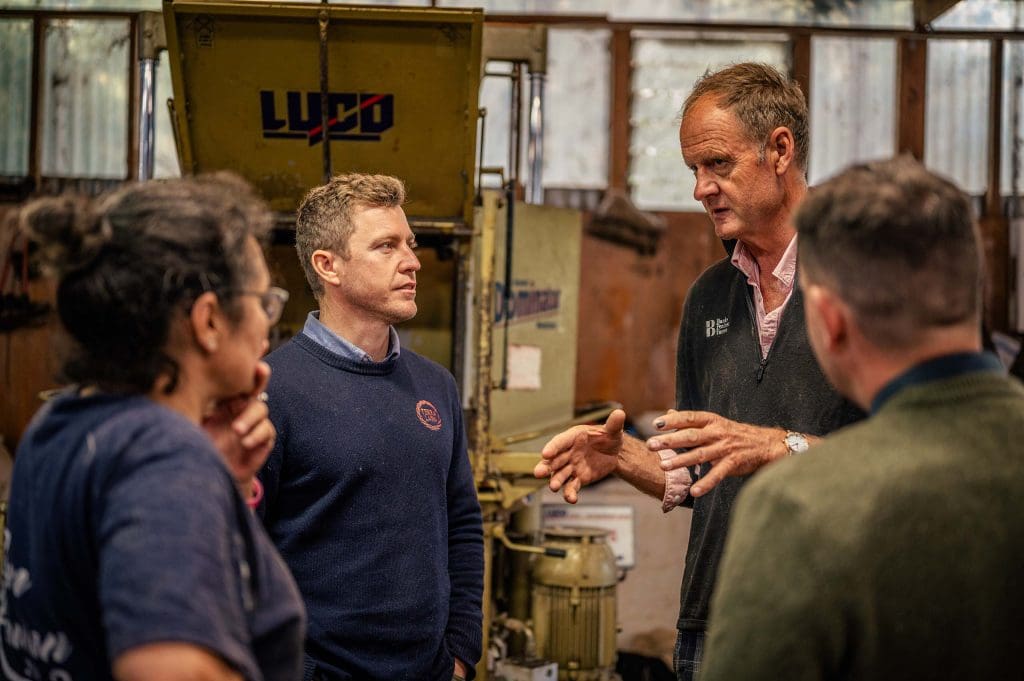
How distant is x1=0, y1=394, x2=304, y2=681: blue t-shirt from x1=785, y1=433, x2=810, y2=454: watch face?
3.26 ft

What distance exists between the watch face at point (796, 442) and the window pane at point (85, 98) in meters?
6.60

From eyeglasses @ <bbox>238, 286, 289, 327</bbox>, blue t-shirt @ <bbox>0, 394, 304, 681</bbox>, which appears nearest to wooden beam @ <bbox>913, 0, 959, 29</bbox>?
eyeglasses @ <bbox>238, 286, 289, 327</bbox>

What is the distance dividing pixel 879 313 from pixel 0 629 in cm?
123

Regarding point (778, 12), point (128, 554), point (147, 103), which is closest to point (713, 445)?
point (128, 554)

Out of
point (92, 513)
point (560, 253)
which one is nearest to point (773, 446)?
point (92, 513)

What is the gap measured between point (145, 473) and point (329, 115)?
9.47ft

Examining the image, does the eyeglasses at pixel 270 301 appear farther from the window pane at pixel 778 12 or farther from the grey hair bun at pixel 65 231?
the window pane at pixel 778 12

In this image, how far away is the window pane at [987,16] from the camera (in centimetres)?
780

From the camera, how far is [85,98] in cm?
755

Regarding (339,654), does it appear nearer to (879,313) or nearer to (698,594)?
(698,594)

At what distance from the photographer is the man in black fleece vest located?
7.20 ft

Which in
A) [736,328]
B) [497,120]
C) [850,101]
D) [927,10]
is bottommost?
[736,328]

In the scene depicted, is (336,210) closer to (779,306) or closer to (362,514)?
(362,514)

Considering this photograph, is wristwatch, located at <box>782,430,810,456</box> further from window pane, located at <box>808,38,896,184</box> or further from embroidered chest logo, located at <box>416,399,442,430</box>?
window pane, located at <box>808,38,896,184</box>
